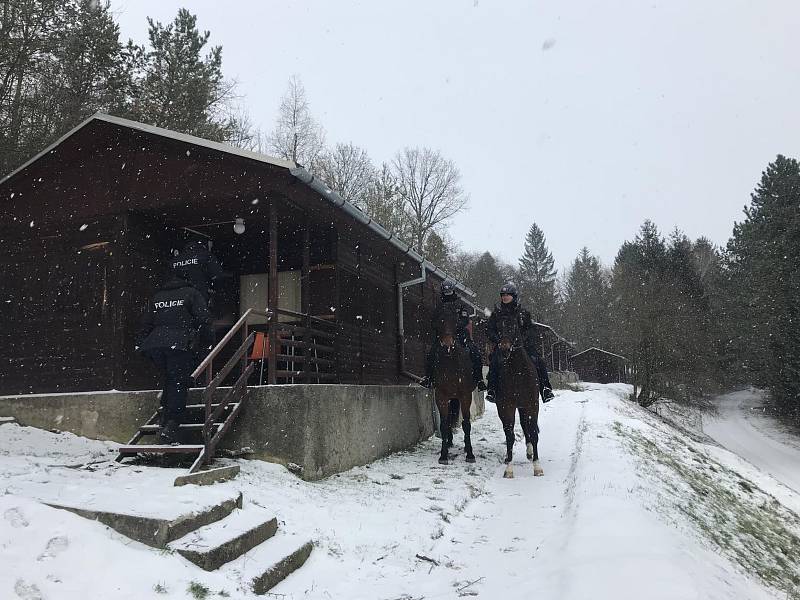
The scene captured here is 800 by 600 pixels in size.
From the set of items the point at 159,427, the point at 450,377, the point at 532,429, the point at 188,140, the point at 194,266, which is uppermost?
the point at 188,140

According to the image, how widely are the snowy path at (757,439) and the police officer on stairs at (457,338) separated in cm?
1568

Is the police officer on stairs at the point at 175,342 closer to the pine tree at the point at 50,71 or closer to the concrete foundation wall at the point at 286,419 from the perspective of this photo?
the concrete foundation wall at the point at 286,419

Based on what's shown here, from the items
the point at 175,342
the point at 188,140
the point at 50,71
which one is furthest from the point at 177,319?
the point at 50,71

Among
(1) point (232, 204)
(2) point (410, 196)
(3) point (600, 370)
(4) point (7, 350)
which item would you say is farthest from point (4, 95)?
(3) point (600, 370)

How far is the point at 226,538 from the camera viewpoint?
13.0 ft

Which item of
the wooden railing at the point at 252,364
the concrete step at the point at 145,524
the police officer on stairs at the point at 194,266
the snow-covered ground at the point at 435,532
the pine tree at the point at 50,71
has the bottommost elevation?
the snow-covered ground at the point at 435,532

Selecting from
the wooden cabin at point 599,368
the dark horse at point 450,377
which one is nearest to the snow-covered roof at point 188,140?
the dark horse at point 450,377

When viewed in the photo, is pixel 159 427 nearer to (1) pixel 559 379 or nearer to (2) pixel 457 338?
(2) pixel 457 338

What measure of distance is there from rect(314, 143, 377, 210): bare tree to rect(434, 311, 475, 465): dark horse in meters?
27.0

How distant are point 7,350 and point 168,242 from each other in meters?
3.12

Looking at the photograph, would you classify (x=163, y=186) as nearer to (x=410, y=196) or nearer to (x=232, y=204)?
(x=232, y=204)

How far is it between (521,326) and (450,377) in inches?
50.7

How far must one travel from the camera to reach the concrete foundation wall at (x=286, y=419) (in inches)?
257

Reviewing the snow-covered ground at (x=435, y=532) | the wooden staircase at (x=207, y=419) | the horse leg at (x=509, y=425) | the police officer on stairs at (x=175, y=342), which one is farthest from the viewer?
the horse leg at (x=509, y=425)
